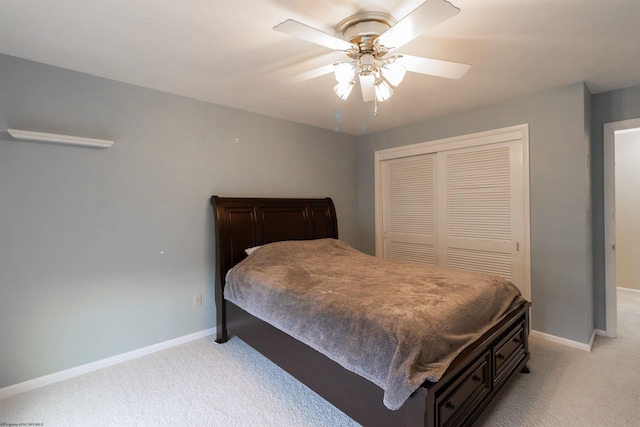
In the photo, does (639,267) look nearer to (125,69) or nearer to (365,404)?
(365,404)

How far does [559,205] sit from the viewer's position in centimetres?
280

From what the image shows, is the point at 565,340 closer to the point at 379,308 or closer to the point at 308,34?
the point at 379,308

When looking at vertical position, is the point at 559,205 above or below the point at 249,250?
above

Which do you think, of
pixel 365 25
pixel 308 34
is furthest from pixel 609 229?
pixel 308 34

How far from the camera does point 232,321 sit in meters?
2.87

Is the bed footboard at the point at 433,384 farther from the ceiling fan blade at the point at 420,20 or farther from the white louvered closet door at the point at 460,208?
the ceiling fan blade at the point at 420,20

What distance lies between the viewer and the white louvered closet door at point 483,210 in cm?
309

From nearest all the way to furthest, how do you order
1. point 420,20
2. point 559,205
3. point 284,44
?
point 420,20 → point 284,44 → point 559,205

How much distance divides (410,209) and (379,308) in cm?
255

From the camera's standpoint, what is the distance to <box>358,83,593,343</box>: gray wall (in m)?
2.69

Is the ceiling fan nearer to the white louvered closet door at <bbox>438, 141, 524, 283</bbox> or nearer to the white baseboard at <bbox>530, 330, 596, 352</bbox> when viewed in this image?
the white louvered closet door at <bbox>438, 141, 524, 283</bbox>

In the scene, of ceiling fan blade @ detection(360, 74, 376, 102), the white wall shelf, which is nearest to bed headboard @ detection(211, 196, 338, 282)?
the white wall shelf

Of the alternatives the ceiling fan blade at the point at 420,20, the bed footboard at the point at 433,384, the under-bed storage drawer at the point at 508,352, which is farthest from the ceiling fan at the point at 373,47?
the under-bed storage drawer at the point at 508,352

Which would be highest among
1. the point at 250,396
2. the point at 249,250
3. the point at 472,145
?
the point at 472,145
